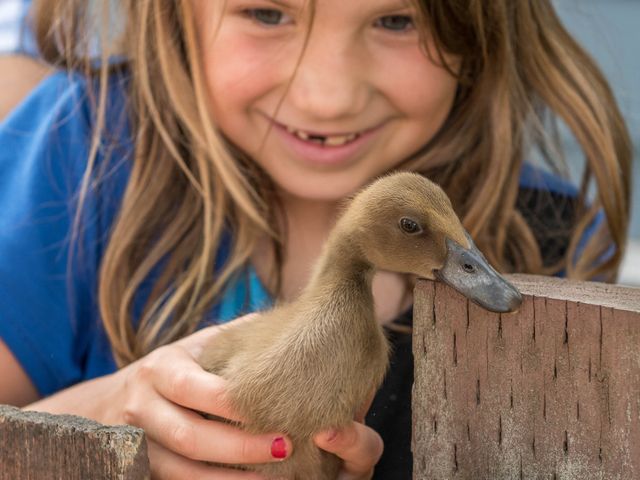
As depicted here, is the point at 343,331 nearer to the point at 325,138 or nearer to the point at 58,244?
the point at 325,138

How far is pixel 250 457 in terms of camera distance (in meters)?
1.30

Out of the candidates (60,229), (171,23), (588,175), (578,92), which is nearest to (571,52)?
(578,92)

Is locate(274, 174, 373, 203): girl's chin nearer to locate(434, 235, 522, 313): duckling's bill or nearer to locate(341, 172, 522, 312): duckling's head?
locate(341, 172, 522, 312): duckling's head

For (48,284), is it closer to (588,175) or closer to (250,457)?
(250,457)

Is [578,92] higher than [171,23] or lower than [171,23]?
lower

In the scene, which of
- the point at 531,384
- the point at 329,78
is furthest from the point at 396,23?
the point at 531,384

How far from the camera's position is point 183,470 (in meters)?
1.43

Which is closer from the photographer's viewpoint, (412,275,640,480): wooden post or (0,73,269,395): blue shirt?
(412,275,640,480): wooden post

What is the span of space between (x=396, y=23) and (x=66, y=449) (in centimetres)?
125

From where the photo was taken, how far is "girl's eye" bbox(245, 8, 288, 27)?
1.97 metres

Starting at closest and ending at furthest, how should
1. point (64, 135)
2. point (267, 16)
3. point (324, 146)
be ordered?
point (267, 16)
point (324, 146)
point (64, 135)

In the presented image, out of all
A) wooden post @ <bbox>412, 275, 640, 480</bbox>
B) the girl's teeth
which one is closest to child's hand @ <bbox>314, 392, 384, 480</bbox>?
wooden post @ <bbox>412, 275, 640, 480</bbox>

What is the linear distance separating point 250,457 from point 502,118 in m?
1.27

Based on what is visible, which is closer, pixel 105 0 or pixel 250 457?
pixel 250 457
